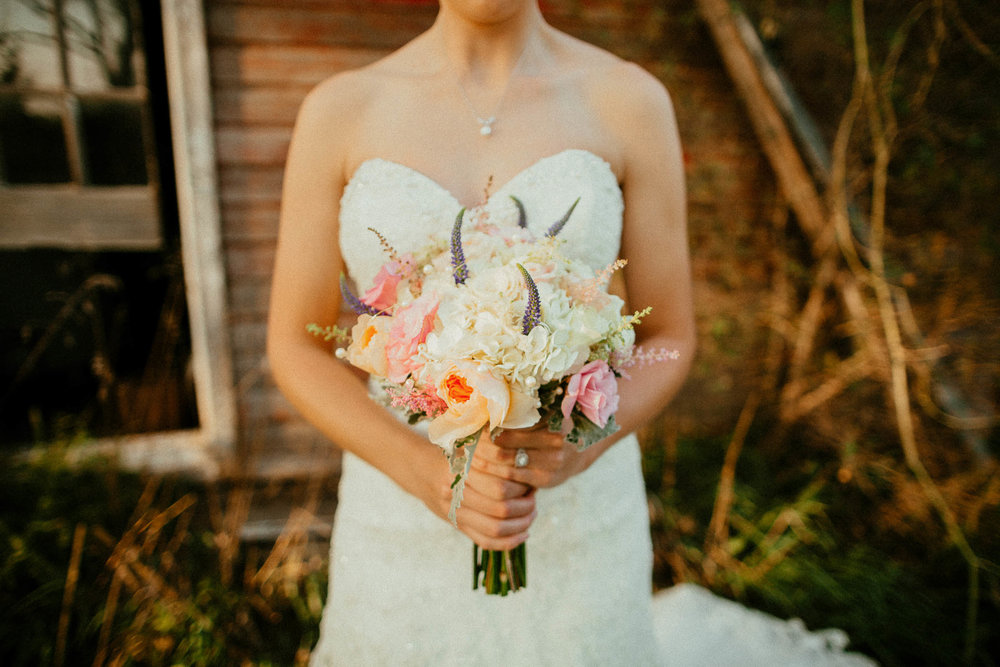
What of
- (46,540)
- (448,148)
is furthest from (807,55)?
(46,540)

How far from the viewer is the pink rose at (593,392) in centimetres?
104

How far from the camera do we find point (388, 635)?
1.57 metres

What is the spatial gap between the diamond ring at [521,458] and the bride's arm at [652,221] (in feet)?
1.20

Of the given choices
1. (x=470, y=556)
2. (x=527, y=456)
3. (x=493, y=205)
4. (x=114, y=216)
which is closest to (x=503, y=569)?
(x=470, y=556)

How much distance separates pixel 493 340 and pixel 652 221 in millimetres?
821

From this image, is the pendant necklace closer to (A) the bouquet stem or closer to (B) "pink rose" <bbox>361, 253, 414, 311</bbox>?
(B) "pink rose" <bbox>361, 253, 414, 311</bbox>

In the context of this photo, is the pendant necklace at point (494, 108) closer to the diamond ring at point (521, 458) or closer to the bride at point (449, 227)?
the bride at point (449, 227)

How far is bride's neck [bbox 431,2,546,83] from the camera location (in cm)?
157

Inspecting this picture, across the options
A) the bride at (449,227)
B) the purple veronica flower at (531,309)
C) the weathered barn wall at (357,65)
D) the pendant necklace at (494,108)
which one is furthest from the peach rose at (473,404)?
the weathered barn wall at (357,65)

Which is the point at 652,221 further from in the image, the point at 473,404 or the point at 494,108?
the point at 473,404

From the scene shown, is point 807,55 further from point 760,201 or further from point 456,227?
point 456,227

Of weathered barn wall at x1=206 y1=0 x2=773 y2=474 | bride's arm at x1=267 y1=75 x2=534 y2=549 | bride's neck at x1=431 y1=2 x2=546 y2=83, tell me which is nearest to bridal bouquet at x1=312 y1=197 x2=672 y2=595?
bride's arm at x1=267 y1=75 x2=534 y2=549

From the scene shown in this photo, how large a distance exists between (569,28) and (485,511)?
8.94ft

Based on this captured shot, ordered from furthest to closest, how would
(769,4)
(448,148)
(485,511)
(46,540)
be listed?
(769,4), (46,540), (448,148), (485,511)
